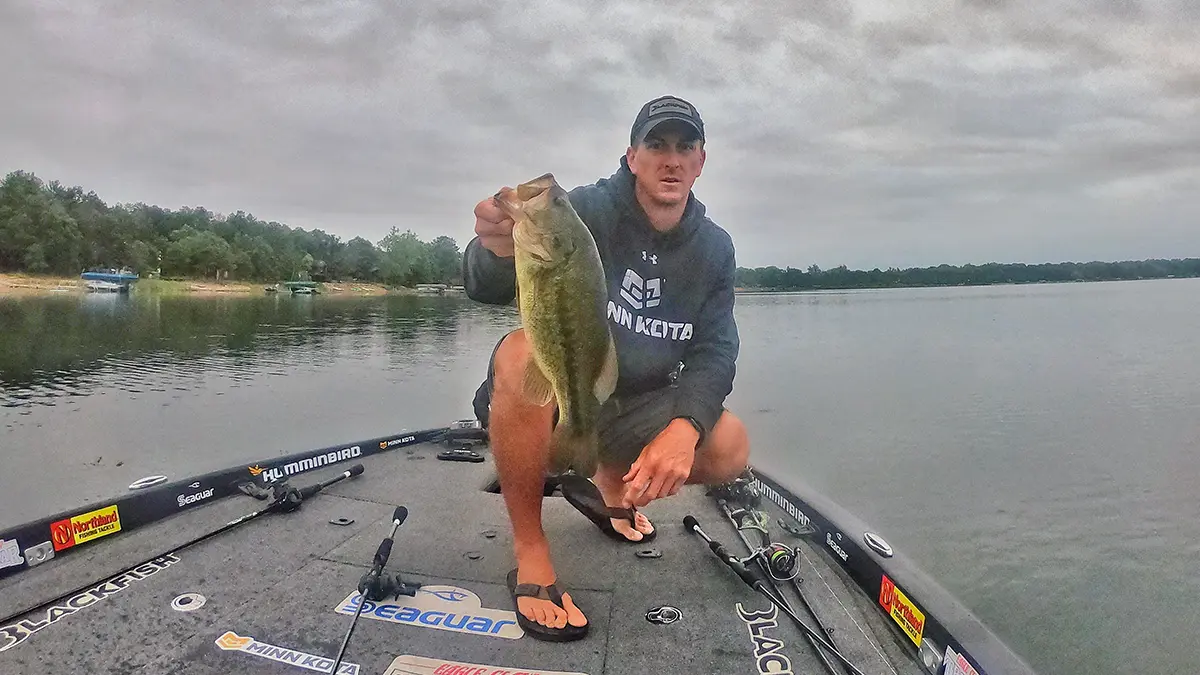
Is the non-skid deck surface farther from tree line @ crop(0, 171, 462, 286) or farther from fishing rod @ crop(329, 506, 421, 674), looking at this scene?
tree line @ crop(0, 171, 462, 286)

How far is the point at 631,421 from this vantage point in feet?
10.7

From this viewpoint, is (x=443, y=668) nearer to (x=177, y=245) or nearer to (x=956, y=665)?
(x=956, y=665)

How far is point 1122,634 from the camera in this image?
253 inches

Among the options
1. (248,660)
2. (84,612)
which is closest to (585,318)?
(248,660)

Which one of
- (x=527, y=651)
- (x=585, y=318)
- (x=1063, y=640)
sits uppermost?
(x=585, y=318)

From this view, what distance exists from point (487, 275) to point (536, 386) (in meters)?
0.47

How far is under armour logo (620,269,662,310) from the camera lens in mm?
3266

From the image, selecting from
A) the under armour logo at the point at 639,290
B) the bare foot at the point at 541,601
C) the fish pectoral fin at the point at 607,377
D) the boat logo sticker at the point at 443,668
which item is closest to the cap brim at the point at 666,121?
the under armour logo at the point at 639,290

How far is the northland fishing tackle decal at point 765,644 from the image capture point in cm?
237

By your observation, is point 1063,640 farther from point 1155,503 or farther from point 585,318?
point 585,318

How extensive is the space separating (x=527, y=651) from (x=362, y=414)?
14667 mm

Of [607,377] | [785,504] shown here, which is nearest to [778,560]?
[785,504]

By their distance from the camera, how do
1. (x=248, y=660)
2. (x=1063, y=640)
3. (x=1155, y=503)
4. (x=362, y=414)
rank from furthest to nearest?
(x=362, y=414) → (x=1155, y=503) → (x=1063, y=640) → (x=248, y=660)

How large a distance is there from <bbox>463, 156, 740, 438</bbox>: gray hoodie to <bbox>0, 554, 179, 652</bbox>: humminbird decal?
2.17 meters
